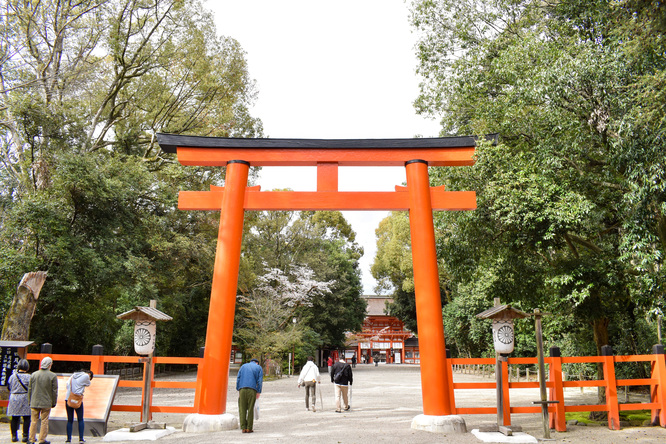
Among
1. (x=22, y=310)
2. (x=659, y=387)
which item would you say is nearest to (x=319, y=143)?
(x=659, y=387)

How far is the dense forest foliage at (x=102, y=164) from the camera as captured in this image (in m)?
11.6

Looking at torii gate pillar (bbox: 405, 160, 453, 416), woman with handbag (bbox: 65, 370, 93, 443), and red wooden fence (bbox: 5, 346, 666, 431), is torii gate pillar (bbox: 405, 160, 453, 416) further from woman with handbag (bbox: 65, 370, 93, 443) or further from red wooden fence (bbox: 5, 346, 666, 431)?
woman with handbag (bbox: 65, 370, 93, 443)

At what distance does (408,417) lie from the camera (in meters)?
9.16

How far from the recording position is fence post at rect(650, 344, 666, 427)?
25.8 feet

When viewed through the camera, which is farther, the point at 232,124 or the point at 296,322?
the point at 296,322

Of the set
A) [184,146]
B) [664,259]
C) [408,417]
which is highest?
[184,146]

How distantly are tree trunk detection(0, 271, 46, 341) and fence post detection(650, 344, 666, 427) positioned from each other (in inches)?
492

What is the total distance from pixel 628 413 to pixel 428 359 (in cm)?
538

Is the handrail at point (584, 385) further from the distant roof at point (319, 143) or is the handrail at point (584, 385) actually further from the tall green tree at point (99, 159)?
the tall green tree at point (99, 159)

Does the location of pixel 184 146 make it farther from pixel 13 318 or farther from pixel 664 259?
pixel 664 259

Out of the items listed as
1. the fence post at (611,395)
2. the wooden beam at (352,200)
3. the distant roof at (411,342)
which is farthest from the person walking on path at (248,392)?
the distant roof at (411,342)

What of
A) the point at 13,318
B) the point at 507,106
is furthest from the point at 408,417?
the point at 13,318

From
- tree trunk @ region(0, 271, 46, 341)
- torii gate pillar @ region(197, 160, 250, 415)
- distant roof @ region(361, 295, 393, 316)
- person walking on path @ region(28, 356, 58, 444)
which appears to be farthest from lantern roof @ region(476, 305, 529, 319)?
distant roof @ region(361, 295, 393, 316)

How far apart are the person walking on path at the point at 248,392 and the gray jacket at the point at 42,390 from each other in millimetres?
2549
